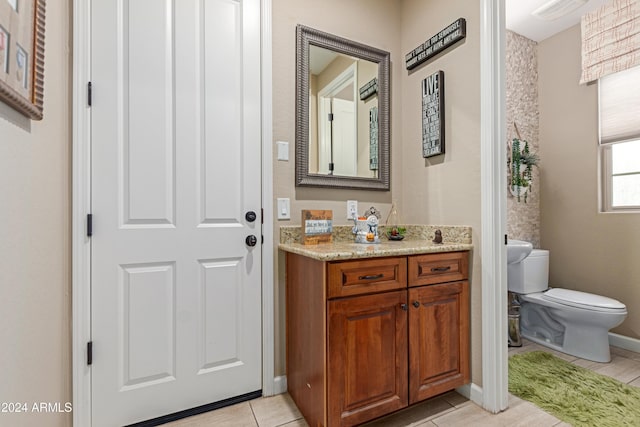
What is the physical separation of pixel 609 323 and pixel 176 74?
3.27 meters

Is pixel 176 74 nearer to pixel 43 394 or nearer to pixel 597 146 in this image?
pixel 43 394

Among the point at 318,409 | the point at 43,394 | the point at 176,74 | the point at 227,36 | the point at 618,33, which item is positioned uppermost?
the point at 618,33

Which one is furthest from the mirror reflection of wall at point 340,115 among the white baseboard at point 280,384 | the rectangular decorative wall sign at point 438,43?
the white baseboard at point 280,384

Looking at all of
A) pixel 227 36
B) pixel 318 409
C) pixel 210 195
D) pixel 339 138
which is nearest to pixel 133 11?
pixel 227 36

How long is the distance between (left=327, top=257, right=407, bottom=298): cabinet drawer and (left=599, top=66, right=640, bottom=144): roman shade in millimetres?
2522

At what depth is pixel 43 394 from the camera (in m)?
1.06

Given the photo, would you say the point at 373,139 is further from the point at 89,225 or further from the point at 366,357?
the point at 89,225

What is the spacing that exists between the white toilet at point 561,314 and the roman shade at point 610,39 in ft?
5.49

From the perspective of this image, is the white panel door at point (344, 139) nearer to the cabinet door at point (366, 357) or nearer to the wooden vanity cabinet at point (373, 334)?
the wooden vanity cabinet at point (373, 334)

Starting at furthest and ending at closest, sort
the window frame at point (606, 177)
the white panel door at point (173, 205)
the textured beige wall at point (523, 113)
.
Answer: the textured beige wall at point (523, 113), the window frame at point (606, 177), the white panel door at point (173, 205)

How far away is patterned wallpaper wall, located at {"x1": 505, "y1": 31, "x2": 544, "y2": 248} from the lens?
2.84 metres

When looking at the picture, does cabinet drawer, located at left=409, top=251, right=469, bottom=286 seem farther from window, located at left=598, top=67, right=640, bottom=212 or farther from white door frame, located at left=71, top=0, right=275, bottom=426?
window, located at left=598, top=67, right=640, bottom=212

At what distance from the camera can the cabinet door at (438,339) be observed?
58.0 inches

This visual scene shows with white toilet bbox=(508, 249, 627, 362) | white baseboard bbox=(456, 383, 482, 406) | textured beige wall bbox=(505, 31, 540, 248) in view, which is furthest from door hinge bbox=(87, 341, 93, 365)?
textured beige wall bbox=(505, 31, 540, 248)
